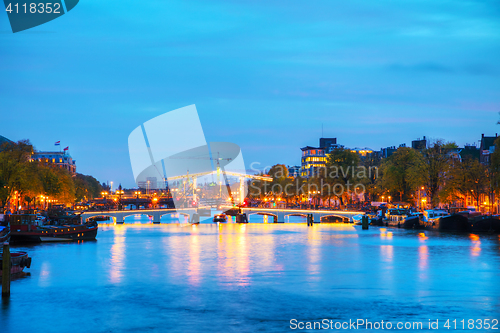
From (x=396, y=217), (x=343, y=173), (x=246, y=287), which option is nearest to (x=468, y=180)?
(x=396, y=217)

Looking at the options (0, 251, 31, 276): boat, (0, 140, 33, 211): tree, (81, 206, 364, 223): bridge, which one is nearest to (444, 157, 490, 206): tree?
(81, 206, 364, 223): bridge

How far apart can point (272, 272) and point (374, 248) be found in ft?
74.1

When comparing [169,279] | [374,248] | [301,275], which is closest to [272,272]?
[301,275]

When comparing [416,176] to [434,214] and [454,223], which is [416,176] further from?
[454,223]

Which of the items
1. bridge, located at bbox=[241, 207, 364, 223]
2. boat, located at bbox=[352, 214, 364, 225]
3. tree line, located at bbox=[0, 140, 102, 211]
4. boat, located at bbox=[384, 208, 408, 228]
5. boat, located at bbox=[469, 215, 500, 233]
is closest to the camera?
boat, located at bbox=[469, 215, 500, 233]

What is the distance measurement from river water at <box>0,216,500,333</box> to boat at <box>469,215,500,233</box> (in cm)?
1129

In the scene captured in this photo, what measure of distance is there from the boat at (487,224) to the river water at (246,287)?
11.3 meters

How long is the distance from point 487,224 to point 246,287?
51067 mm

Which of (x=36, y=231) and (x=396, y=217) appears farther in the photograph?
(x=396, y=217)

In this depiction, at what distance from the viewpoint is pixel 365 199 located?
15650 cm

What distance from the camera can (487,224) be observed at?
74500mm

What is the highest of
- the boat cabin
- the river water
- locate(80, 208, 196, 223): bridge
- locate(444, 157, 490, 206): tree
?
locate(444, 157, 490, 206): tree

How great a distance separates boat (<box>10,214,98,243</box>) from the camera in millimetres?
64438

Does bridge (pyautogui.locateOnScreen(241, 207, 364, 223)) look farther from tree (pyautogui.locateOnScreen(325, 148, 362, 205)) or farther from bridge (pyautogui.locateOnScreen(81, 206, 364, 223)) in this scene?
tree (pyautogui.locateOnScreen(325, 148, 362, 205))
